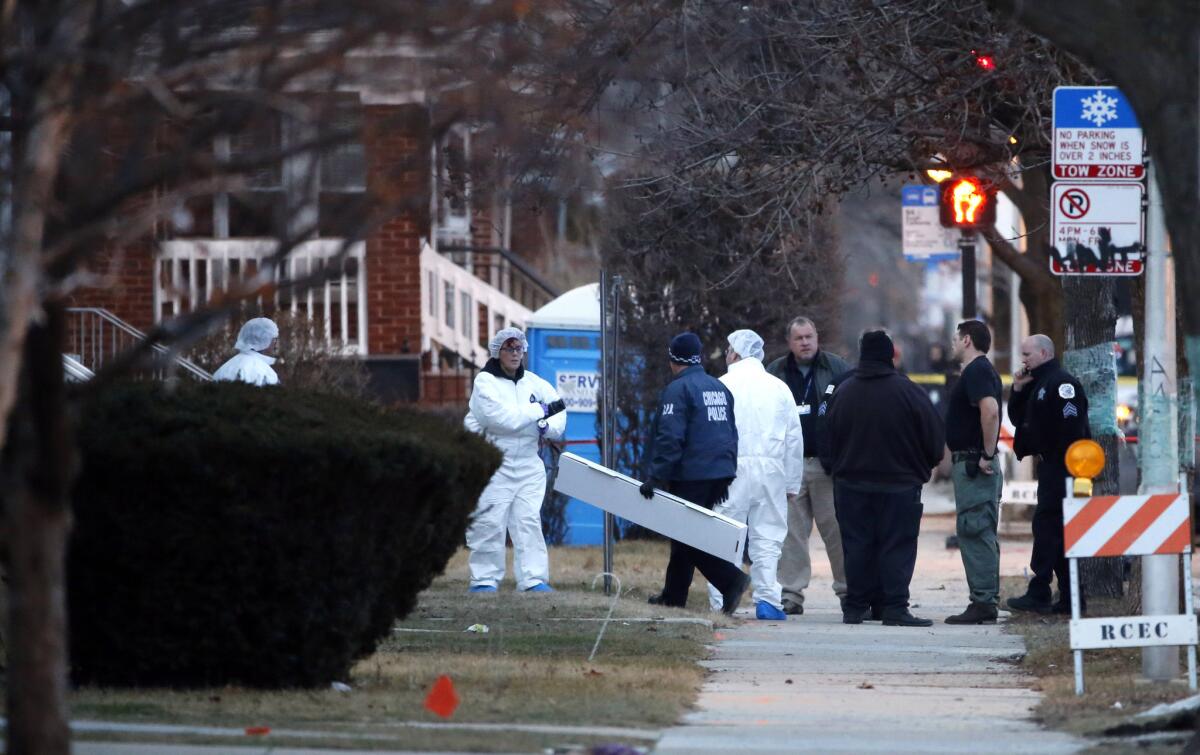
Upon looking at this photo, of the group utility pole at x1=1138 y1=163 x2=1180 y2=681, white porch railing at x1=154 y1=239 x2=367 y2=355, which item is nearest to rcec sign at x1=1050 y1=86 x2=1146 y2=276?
utility pole at x1=1138 y1=163 x2=1180 y2=681

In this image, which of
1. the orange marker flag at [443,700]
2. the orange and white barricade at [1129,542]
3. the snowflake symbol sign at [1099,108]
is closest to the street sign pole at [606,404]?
the snowflake symbol sign at [1099,108]

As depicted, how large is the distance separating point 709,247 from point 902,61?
6257 mm

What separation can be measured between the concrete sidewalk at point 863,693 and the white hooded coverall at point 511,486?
1.57 metres

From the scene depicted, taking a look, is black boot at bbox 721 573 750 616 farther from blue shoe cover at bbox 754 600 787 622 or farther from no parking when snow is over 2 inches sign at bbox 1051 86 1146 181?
no parking when snow is over 2 inches sign at bbox 1051 86 1146 181

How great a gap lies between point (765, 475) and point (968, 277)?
18.8ft

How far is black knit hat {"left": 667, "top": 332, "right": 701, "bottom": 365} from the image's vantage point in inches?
506

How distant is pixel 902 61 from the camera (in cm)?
1210

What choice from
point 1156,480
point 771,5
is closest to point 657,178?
point 771,5

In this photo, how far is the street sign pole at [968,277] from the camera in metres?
17.4

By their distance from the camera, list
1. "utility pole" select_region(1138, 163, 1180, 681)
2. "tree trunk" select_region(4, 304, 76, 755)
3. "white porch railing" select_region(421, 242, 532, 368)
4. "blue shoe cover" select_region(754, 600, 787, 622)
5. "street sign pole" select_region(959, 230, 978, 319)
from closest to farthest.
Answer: "tree trunk" select_region(4, 304, 76, 755) → "utility pole" select_region(1138, 163, 1180, 681) → "blue shoe cover" select_region(754, 600, 787, 622) → "street sign pole" select_region(959, 230, 978, 319) → "white porch railing" select_region(421, 242, 532, 368)

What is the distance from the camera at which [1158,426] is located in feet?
29.3

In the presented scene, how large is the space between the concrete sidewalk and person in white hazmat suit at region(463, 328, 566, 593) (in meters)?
1.55

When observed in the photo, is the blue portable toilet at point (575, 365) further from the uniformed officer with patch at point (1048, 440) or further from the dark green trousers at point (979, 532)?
the uniformed officer with patch at point (1048, 440)

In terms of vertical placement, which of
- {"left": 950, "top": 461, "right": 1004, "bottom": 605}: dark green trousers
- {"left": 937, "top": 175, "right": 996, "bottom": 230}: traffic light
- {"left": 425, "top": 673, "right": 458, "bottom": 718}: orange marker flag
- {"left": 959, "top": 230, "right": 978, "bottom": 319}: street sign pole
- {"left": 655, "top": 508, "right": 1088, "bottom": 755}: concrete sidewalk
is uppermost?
{"left": 937, "top": 175, "right": 996, "bottom": 230}: traffic light
